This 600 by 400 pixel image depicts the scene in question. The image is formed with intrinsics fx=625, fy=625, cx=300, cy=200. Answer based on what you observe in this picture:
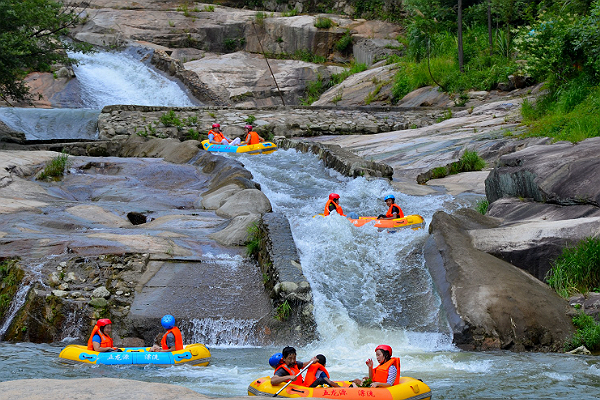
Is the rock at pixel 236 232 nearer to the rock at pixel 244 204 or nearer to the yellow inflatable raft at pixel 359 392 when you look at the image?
the rock at pixel 244 204

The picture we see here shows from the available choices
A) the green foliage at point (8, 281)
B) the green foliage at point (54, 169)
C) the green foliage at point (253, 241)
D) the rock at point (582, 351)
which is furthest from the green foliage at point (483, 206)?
the green foliage at point (54, 169)

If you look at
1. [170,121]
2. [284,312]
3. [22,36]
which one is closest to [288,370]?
[284,312]

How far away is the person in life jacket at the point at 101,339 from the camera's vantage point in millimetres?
7297

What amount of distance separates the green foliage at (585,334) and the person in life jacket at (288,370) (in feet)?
11.7

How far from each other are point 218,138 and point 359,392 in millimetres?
15211

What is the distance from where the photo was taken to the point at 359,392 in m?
5.49

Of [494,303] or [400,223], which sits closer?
[494,303]

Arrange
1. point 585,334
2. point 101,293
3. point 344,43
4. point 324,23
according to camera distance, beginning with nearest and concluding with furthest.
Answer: point 585,334 → point 101,293 → point 344,43 → point 324,23

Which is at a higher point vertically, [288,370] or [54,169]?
[288,370]

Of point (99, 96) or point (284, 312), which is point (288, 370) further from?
point (99, 96)

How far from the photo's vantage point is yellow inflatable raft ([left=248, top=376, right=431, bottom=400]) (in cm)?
543

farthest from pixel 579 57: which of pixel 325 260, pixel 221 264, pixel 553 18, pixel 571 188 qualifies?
pixel 221 264

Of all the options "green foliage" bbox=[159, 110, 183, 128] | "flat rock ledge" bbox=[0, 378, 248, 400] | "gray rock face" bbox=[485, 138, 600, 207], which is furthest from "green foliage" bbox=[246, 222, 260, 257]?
"green foliage" bbox=[159, 110, 183, 128]

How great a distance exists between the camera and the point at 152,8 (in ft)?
131
